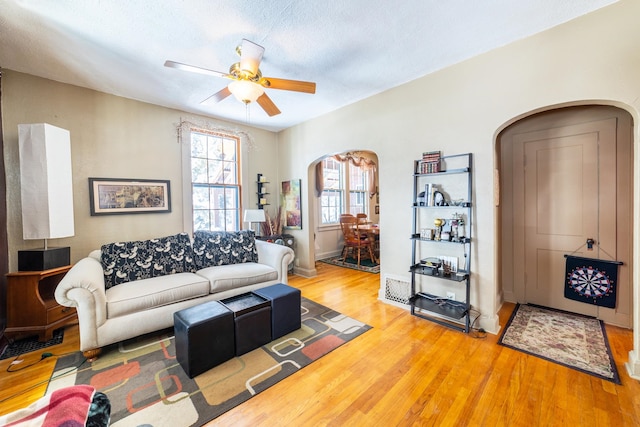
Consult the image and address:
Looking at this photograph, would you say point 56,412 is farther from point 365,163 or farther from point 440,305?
point 365,163

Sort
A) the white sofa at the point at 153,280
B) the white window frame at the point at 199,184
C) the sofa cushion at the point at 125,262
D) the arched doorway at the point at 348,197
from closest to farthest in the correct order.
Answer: the white sofa at the point at 153,280 → the sofa cushion at the point at 125,262 → the white window frame at the point at 199,184 → the arched doorway at the point at 348,197

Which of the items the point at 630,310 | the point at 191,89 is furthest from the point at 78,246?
the point at 630,310

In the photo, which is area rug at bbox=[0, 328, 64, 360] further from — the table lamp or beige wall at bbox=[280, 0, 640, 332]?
beige wall at bbox=[280, 0, 640, 332]

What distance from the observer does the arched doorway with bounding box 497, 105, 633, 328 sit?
2.62 meters

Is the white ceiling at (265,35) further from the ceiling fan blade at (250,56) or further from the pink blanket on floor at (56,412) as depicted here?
the pink blanket on floor at (56,412)

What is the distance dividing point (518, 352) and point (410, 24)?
297cm

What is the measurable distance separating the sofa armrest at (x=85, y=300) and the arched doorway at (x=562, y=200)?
14.6ft

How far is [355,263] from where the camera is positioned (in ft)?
18.1

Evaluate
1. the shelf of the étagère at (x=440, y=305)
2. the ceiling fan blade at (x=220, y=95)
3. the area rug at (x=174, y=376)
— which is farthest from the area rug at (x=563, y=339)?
the ceiling fan blade at (x=220, y=95)

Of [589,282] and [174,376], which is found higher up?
[589,282]

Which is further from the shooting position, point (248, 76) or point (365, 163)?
point (365, 163)

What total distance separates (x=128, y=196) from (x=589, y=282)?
5.66m

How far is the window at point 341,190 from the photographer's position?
624cm

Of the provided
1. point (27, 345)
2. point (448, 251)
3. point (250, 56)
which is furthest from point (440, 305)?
point (27, 345)
